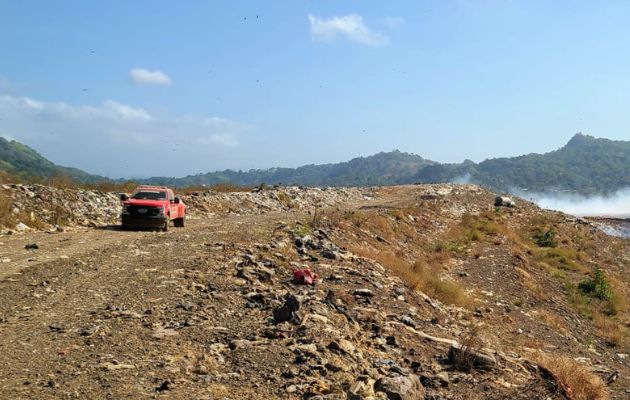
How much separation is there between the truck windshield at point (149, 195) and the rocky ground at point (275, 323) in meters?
2.06

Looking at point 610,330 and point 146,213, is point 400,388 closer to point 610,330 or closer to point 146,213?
point 610,330

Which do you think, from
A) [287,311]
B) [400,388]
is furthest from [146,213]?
[400,388]

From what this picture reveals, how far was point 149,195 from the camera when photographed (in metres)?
21.0

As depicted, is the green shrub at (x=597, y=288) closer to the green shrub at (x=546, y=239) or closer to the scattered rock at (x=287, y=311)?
the green shrub at (x=546, y=239)

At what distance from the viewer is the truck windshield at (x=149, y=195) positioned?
2078 centimetres

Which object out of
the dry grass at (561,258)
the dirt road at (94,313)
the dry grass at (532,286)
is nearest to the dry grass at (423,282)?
the dirt road at (94,313)

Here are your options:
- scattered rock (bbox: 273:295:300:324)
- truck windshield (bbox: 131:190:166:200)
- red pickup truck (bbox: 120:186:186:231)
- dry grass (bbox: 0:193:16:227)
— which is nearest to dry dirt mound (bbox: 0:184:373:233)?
dry grass (bbox: 0:193:16:227)

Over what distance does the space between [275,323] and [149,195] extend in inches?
564

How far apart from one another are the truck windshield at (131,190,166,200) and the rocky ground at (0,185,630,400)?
206 centimetres

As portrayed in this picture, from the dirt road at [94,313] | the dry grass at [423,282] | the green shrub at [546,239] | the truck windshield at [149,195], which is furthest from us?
the green shrub at [546,239]

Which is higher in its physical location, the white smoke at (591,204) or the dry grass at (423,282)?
the dry grass at (423,282)

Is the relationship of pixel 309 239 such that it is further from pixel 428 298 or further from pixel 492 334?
pixel 492 334

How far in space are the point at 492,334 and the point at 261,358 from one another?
8.18 m

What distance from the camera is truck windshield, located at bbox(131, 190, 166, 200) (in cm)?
2078
